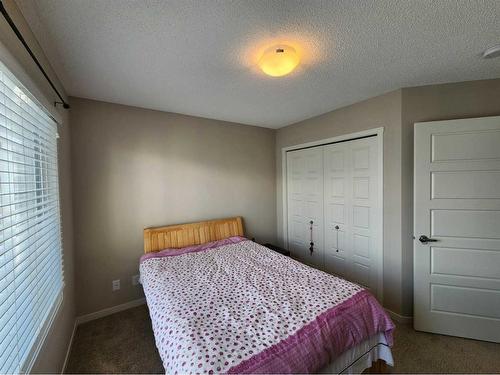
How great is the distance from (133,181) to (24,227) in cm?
146

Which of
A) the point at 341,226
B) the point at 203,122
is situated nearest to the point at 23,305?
the point at 203,122

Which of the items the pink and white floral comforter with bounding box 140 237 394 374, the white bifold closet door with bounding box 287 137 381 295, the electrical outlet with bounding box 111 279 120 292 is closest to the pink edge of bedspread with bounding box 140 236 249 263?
the pink and white floral comforter with bounding box 140 237 394 374

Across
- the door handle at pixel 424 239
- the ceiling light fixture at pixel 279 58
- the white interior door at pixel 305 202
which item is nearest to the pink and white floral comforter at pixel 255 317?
the door handle at pixel 424 239

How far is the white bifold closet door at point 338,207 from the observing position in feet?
8.08

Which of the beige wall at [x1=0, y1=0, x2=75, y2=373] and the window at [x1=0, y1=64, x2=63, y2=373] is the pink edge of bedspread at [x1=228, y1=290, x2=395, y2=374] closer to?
the window at [x1=0, y1=64, x2=63, y2=373]

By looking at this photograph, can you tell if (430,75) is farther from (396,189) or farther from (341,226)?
(341,226)

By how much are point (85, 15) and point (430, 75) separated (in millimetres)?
2583

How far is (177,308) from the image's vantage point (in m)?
1.42

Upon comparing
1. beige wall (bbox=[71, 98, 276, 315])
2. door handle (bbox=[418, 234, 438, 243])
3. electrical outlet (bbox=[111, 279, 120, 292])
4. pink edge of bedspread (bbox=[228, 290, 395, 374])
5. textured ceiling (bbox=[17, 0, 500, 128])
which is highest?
textured ceiling (bbox=[17, 0, 500, 128])

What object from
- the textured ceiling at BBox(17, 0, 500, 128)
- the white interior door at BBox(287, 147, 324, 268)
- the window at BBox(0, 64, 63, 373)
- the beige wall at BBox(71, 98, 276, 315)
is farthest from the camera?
the white interior door at BBox(287, 147, 324, 268)

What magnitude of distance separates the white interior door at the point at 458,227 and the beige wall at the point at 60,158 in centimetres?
285

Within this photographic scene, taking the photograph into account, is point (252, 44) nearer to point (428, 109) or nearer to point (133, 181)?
point (428, 109)

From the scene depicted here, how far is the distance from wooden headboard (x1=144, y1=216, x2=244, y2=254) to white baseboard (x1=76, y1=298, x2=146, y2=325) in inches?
25.1

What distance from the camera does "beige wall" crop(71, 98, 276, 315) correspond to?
229cm
